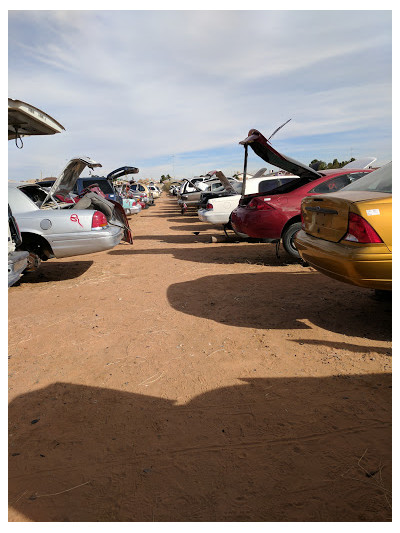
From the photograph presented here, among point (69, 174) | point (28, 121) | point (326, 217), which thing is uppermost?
point (28, 121)

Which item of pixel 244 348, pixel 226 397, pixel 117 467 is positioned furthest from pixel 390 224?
pixel 117 467

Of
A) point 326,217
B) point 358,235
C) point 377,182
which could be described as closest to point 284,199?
point 377,182

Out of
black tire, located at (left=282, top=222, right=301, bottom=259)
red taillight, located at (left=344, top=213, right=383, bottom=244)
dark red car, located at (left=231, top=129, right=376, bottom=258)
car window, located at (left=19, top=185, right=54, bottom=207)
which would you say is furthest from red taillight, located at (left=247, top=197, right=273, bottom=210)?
car window, located at (left=19, top=185, right=54, bottom=207)

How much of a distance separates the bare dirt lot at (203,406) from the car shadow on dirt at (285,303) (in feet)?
0.10

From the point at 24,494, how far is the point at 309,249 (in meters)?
3.54

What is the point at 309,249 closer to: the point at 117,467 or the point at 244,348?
the point at 244,348

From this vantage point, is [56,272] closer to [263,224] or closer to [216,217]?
[263,224]

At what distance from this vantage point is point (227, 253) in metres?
8.84

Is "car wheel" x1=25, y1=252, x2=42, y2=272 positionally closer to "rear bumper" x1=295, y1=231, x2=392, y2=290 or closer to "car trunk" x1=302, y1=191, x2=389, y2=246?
"car trunk" x1=302, y1=191, x2=389, y2=246

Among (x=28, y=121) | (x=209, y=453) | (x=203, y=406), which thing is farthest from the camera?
(x=28, y=121)

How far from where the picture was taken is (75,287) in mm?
6348

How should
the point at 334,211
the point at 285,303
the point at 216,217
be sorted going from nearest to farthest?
the point at 334,211 → the point at 285,303 → the point at 216,217

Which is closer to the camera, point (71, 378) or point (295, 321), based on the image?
point (71, 378)

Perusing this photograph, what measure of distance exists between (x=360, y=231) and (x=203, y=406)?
2226 mm
